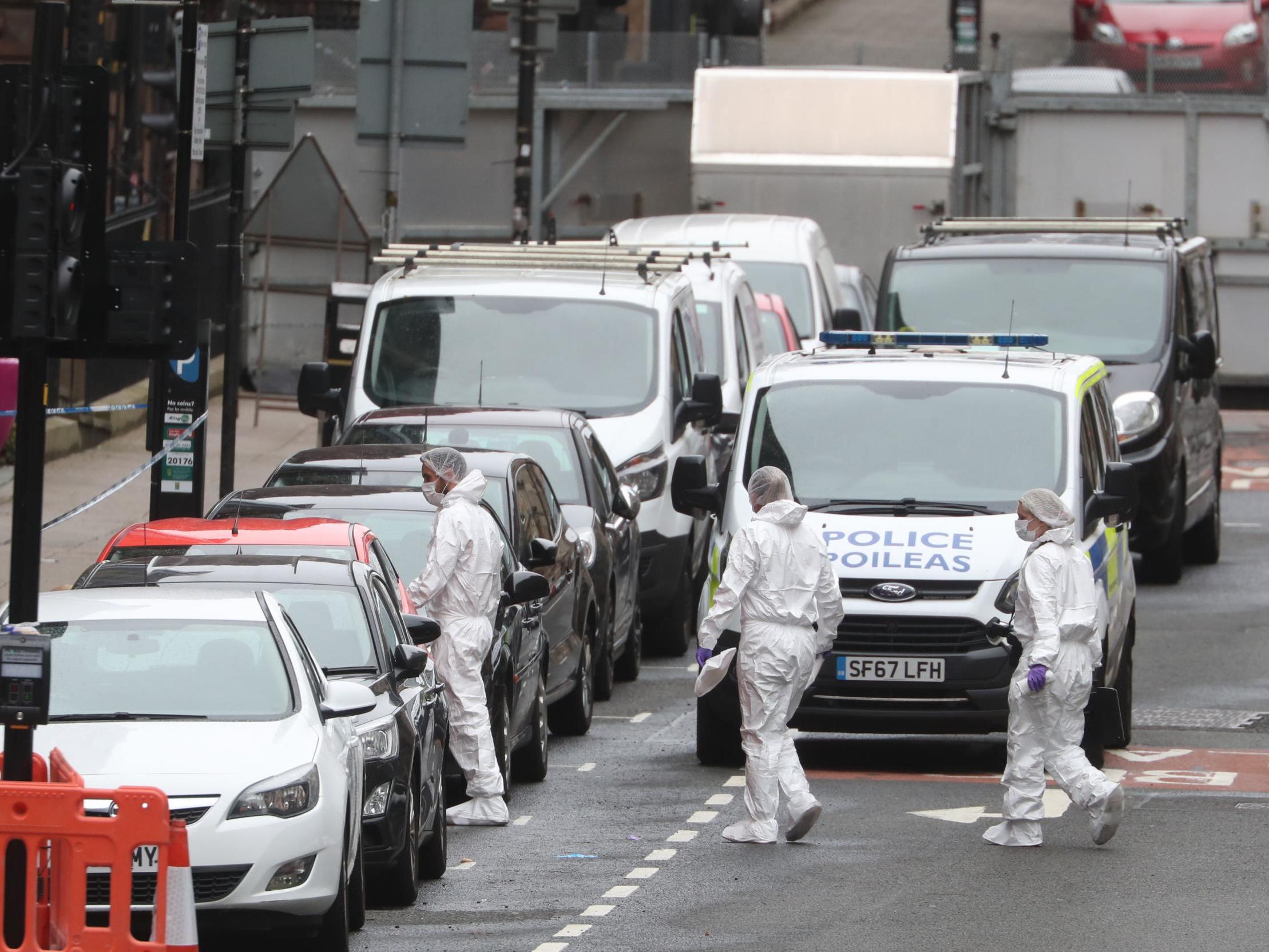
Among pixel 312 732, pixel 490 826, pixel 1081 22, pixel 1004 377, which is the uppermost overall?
pixel 1081 22

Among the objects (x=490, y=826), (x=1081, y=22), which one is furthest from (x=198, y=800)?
(x=1081, y=22)

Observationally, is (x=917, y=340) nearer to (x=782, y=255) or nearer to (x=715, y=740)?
(x=715, y=740)

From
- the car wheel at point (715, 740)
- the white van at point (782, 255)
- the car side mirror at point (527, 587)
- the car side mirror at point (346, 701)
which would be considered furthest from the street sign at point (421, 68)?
the car side mirror at point (346, 701)

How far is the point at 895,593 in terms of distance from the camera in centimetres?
1301

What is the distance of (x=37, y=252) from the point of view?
810 cm

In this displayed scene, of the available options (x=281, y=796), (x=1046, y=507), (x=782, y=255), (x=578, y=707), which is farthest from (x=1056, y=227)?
(x=281, y=796)

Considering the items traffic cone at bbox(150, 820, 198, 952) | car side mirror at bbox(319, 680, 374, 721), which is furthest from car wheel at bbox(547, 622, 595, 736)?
traffic cone at bbox(150, 820, 198, 952)

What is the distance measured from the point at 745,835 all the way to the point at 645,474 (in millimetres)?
5946

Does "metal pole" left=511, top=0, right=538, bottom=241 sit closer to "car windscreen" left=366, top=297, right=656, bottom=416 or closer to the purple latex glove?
"car windscreen" left=366, top=297, right=656, bottom=416

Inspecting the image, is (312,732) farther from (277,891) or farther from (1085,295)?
(1085,295)

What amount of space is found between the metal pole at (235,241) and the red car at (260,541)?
4.80 m

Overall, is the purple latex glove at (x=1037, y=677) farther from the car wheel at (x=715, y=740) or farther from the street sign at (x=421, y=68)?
the street sign at (x=421, y=68)

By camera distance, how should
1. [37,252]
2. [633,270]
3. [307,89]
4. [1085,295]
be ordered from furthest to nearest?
1. [1085,295]
2. [633,270]
3. [307,89]
4. [37,252]

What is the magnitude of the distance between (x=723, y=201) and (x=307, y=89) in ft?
30.8
